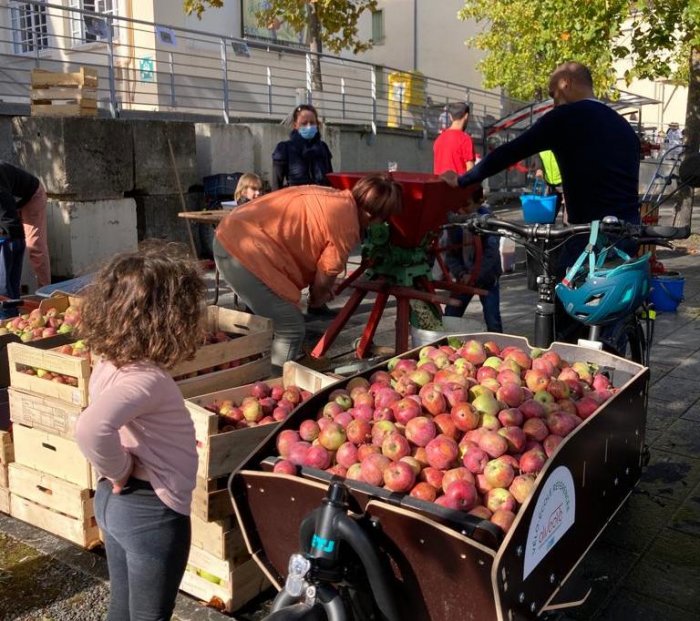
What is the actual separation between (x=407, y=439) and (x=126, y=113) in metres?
10.4

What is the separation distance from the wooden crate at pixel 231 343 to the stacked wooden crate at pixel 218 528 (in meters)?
0.48

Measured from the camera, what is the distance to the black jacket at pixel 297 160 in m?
8.29

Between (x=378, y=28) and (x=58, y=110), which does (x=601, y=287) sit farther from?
(x=378, y=28)

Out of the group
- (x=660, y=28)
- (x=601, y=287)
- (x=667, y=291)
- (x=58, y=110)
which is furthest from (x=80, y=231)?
(x=660, y=28)

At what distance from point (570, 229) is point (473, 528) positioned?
181cm

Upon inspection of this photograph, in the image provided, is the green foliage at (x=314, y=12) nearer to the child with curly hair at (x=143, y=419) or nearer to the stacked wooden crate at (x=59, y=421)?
the stacked wooden crate at (x=59, y=421)

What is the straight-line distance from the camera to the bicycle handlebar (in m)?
3.49

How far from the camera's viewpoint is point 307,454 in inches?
108

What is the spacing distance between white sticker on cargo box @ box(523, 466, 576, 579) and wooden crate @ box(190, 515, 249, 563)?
1.26 meters

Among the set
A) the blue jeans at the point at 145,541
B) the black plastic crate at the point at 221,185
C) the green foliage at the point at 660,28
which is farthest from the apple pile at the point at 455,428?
the green foliage at the point at 660,28

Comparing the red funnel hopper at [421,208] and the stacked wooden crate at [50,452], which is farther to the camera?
the red funnel hopper at [421,208]

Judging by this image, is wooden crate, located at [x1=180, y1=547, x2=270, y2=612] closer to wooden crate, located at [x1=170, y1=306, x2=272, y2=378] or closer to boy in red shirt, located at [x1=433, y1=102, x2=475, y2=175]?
wooden crate, located at [x1=170, y1=306, x2=272, y2=378]

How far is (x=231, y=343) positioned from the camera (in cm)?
397

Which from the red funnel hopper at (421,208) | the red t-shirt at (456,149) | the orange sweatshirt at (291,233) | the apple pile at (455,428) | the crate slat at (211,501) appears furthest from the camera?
the red t-shirt at (456,149)
